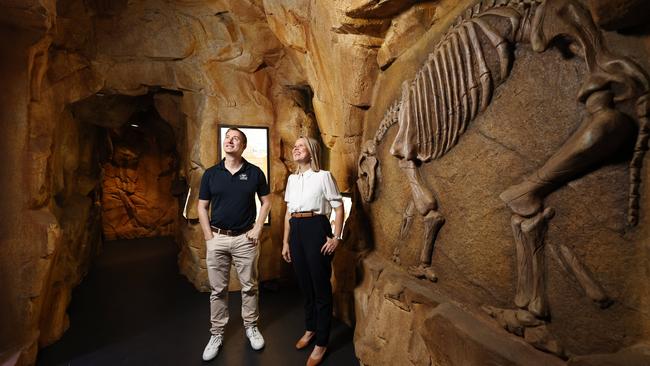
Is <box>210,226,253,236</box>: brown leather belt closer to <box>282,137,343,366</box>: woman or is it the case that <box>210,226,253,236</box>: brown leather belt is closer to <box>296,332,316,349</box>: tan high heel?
<box>282,137,343,366</box>: woman

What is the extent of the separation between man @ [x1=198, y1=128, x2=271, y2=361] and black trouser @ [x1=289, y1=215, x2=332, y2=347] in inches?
14.5

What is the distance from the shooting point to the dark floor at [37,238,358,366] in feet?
10.4

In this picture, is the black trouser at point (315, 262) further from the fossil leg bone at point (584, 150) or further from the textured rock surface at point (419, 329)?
the fossil leg bone at point (584, 150)

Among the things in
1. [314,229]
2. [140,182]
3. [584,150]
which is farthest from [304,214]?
[140,182]

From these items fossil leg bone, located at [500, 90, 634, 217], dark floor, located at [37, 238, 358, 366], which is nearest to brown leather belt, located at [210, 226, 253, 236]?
dark floor, located at [37, 238, 358, 366]

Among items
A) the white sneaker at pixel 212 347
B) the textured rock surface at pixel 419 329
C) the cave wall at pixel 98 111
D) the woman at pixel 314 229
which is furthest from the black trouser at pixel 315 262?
the cave wall at pixel 98 111

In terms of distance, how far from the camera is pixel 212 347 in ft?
10.3

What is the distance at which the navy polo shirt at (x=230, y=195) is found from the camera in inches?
119

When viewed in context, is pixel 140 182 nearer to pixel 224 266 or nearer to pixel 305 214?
pixel 224 266

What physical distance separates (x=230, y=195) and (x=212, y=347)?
145 centimetres

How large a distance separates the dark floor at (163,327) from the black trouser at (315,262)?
0.48m

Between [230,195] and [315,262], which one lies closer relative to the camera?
[315,262]

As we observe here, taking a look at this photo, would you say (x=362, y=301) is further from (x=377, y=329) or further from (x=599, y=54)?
(x=599, y=54)

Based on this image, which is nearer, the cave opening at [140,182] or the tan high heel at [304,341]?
the tan high heel at [304,341]
